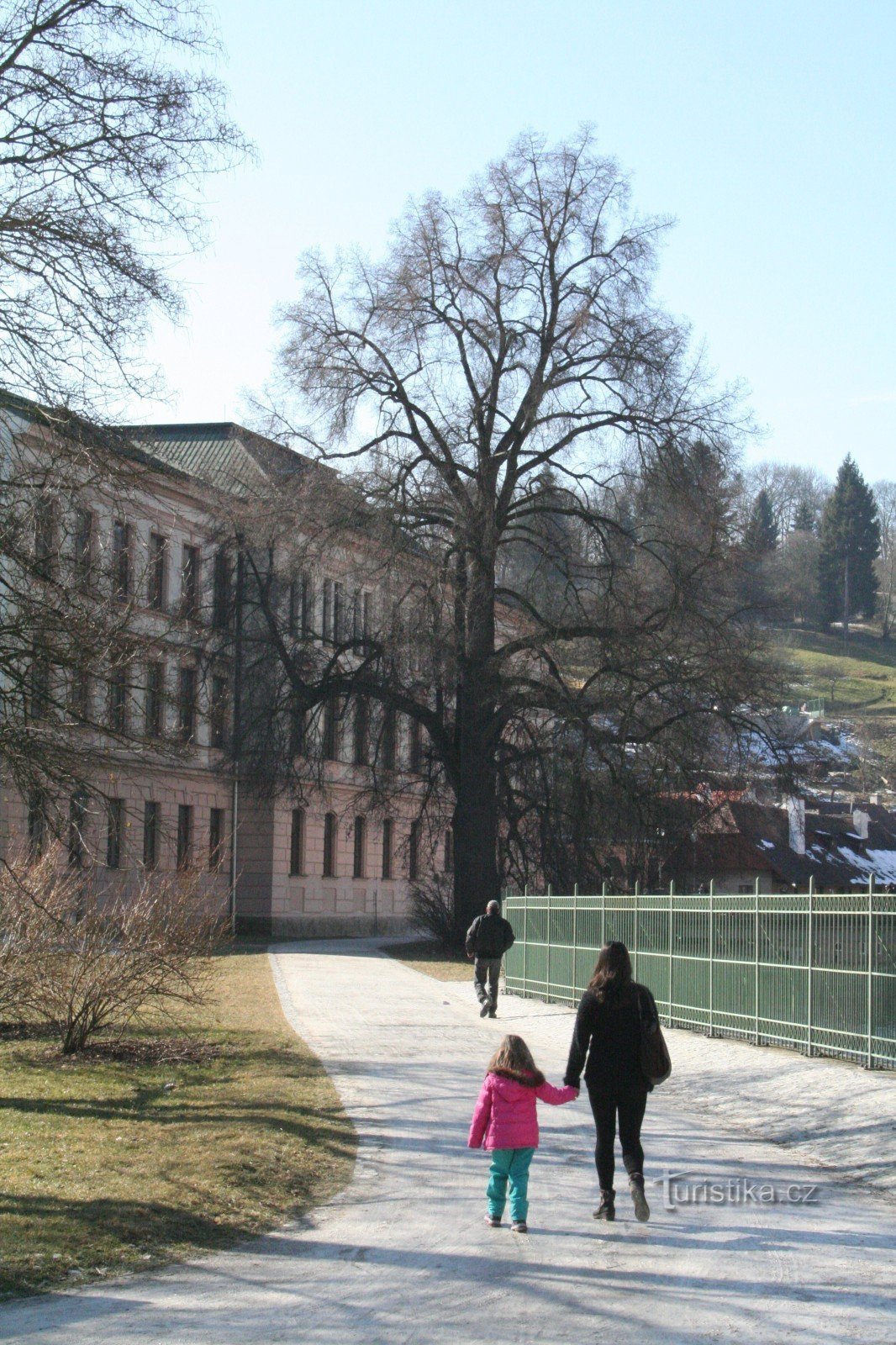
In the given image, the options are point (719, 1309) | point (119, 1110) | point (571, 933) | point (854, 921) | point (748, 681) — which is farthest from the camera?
point (748, 681)

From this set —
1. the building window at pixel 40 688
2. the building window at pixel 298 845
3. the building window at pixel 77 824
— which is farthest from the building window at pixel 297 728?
the building window at pixel 298 845

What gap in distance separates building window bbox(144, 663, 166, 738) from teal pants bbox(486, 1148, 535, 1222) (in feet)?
19.0

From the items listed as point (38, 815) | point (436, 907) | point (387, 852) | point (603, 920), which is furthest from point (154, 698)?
point (387, 852)

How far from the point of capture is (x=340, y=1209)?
8945mm

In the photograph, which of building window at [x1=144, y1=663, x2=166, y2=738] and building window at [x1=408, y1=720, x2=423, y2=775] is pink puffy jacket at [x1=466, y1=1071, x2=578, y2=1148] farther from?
building window at [x1=408, y1=720, x2=423, y2=775]

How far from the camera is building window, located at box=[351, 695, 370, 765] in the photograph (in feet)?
123

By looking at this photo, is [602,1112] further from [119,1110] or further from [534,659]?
[534,659]

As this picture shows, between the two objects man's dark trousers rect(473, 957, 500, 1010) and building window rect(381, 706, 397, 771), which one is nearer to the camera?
man's dark trousers rect(473, 957, 500, 1010)

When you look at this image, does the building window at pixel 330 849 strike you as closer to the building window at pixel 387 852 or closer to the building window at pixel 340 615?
the building window at pixel 387 852

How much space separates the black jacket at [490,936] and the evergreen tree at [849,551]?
131 m

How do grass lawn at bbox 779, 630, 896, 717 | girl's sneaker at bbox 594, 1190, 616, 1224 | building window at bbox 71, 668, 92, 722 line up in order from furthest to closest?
grass lawn at bbox 779, 630, 896, 717 → building window at bbox 71, 668, 92, 722 → girl's sneaker at bbox 594, 1190, 616, 1224

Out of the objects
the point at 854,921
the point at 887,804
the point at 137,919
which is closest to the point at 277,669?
the point at 137,919

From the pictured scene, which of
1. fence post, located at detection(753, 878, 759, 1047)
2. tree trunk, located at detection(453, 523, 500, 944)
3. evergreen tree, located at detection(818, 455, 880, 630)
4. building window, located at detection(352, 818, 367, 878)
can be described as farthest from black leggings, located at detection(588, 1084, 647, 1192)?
evergreen tree, located at detection(818, 455, 880, 630)

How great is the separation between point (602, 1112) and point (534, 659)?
28711mm
